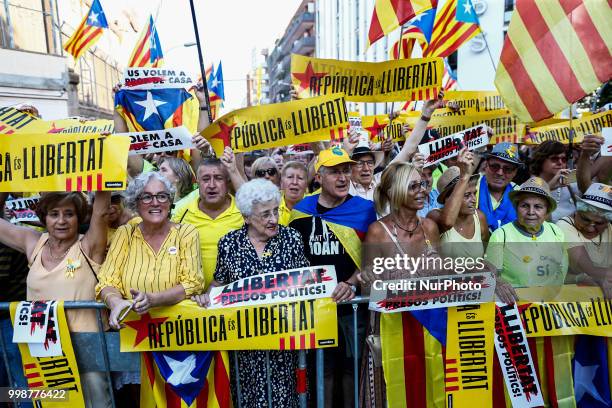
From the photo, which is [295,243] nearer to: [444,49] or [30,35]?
[444,49]

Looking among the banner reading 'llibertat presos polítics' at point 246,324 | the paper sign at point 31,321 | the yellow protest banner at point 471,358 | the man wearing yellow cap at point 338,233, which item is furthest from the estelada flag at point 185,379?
the yellow protest banner at point 471,358

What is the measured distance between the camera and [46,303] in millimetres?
2816

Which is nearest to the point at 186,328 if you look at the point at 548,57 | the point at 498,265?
the point at 498,265

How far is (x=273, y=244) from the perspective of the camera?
2977 mm

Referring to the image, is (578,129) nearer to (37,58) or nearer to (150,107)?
(150,107)

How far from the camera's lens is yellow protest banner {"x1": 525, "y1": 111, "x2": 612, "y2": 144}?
A: 5314 millimetres

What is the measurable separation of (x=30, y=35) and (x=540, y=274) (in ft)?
57.1

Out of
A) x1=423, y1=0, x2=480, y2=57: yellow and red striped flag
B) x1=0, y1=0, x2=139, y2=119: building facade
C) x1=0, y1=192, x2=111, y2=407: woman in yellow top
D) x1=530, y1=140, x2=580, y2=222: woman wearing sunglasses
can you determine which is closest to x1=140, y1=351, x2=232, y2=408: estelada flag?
x1=0, y1=192, x2=111, y2=407: woman in yellow top

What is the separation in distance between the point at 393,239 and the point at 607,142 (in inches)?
91.6

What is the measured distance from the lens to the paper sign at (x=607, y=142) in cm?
394

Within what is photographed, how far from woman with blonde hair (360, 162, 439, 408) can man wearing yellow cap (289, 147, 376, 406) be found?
0.17 m

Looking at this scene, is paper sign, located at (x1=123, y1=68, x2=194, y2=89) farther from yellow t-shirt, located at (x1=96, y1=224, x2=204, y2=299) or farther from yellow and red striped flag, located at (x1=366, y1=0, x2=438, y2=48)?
yellow and red striped flag, located at (x1=366, y1=0, x2=438, y2=48)

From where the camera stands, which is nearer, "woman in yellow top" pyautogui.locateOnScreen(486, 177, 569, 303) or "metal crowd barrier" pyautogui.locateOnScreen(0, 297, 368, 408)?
"metal crowd barrier" pyautogui.locateOnScreen(0, 297, 368, 408)

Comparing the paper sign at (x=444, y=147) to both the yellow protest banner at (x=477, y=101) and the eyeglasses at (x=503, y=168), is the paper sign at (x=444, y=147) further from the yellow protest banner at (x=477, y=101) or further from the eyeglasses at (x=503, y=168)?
the yellow protest banner at (x=477, y=101)
